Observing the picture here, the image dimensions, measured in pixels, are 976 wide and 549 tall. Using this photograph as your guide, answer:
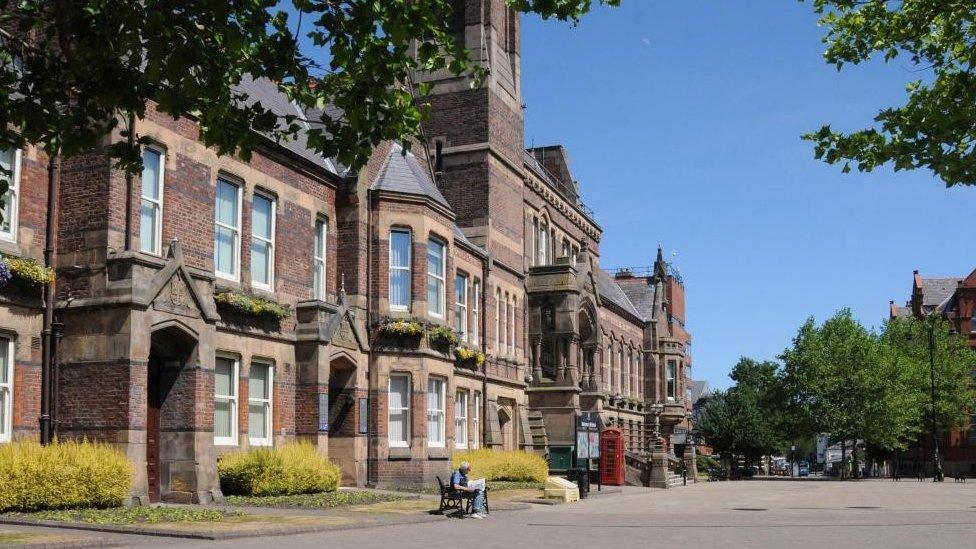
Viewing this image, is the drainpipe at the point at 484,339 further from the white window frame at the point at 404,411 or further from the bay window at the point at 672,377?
the bay window at the point at 672,377

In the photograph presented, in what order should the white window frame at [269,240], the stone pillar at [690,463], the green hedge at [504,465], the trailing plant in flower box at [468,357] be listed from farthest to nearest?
the stone pillar at [690,463], the trailing plant in flower box at [468,357], the green hedge at [504,465], the white window frame at [269,240]

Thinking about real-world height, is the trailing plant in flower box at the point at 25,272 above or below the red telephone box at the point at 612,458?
above

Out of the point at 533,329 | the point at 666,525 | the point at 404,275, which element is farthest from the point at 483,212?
the point at 666,525

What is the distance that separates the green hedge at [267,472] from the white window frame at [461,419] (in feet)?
38.6

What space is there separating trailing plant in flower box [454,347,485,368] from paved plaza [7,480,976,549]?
719 centimetres

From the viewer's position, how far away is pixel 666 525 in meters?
20.3

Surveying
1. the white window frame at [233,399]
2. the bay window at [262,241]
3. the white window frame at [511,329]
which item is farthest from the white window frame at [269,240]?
the white window frame at [511,329]

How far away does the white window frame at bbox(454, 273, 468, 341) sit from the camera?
117 feet

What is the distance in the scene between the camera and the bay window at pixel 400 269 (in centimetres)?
2938

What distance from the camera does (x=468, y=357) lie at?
35.1m

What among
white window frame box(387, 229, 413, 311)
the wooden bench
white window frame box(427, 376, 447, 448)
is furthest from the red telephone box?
the wooden bench

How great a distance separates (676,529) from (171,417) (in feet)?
32.7

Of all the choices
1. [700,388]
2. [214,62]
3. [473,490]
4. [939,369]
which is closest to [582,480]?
[473,490]

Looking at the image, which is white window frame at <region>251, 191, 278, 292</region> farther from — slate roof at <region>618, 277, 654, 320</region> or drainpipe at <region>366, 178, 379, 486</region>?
slate roof at <region>618, 277, 654, 320</region>
